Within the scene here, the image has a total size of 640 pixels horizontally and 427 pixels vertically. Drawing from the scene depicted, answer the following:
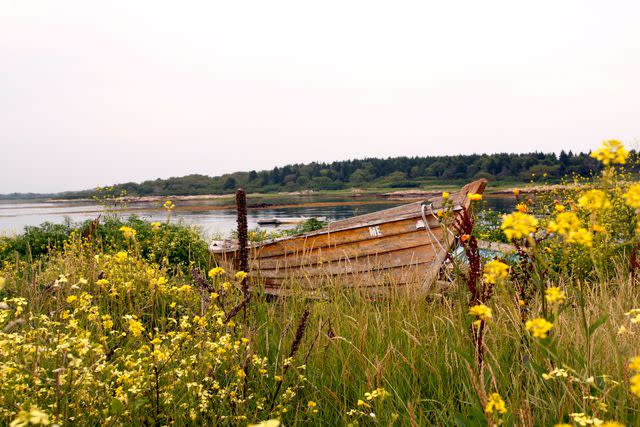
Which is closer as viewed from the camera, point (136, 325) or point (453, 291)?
point (136, 325)

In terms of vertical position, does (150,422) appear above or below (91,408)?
below

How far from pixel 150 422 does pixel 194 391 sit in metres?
0.34

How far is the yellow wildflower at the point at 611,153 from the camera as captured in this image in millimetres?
1427

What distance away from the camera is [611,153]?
1.47m

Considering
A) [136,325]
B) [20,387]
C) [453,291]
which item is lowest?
[453,291]

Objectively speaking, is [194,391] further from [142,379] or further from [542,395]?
[542,395]

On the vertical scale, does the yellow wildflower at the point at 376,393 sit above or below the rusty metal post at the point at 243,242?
below

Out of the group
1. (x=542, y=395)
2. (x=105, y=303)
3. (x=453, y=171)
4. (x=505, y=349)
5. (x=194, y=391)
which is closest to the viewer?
(x=194, y=391)

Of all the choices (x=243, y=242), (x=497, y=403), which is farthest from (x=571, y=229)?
(x=243, y=242)

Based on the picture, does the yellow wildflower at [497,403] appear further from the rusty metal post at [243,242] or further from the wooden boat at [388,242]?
the wooden boat at [388,242]

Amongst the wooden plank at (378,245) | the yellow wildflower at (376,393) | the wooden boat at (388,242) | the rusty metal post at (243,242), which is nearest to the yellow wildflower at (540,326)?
the yellow wildflower at (376,393)

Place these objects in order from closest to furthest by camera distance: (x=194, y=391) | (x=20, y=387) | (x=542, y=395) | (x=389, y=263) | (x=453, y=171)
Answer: (x=20, y=387), (x=194, y=391), (x=542, y=395), (x=389, y=263), (x=453, y=171)

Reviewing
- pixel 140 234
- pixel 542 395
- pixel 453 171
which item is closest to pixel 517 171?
pixel 453 171

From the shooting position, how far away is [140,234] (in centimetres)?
1046
